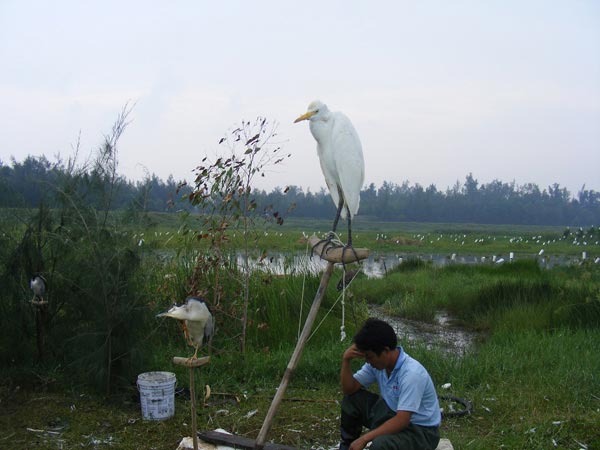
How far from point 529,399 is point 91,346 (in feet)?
11.3

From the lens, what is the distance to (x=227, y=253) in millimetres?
6152

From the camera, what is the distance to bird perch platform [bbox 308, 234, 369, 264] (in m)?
3.22

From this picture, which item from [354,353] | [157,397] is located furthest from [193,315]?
[157,397]

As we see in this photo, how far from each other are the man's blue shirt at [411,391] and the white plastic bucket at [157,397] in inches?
69.0

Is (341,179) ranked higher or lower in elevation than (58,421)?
higher

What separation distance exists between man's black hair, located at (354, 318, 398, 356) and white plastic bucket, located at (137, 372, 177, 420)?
6.17ft

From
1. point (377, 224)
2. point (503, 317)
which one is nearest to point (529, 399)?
point (503, 317)

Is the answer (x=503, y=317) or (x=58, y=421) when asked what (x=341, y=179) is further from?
(x=503, y=317)

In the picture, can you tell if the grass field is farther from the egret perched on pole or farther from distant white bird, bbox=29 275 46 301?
the egret perched on pole

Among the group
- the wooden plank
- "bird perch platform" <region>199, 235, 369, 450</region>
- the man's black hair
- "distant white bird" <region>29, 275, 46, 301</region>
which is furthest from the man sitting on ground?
"distant white bird" <region>29, 275, 46, 301</region>

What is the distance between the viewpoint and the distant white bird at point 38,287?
14.5ft

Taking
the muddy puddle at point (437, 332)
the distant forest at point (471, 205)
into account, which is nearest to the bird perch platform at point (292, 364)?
the muddy puddle at point (437, 332)

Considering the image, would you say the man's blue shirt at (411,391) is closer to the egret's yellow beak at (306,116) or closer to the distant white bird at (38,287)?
the egret's yellow beak at (306,116)

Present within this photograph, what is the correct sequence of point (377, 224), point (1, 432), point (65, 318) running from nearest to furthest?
point (1, 432)
point (65, 318)
point (377, 224)
